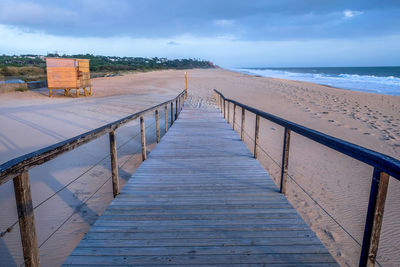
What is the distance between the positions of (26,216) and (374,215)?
6.49 feet

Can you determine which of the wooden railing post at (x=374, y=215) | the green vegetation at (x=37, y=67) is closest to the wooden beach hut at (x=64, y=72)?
Answer: the green vegetation at (x=37, y=67)

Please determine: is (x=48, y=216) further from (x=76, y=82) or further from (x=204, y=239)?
(x=76, y=82)

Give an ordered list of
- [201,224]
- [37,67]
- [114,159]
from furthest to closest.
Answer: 1. [37,67]
2. [114,159]
3. [201,224]

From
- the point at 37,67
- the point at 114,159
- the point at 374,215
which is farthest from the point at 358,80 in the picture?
the point at 37,67

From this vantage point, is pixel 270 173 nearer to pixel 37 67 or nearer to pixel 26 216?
pixel 26 216

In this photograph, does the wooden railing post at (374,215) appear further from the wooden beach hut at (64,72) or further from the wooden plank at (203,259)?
the wooden beach hut at (64,72)

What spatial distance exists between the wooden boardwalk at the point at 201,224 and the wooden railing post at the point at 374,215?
45cm

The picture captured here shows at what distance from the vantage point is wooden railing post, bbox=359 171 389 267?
141 centimetres

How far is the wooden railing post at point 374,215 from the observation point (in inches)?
55.6

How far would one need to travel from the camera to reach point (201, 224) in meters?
2.43

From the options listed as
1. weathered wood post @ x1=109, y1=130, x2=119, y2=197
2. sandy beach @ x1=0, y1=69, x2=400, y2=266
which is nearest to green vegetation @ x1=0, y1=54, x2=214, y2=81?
sandy beach @ x1=0, y1=69, x2=400, y2=266

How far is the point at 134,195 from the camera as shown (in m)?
3.07

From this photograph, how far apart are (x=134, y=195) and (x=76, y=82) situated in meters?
15.8

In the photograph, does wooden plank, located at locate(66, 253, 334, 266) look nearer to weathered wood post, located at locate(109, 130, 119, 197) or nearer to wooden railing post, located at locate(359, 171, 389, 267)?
wooden railing post, located at locate(359, 171, 389, 267)
